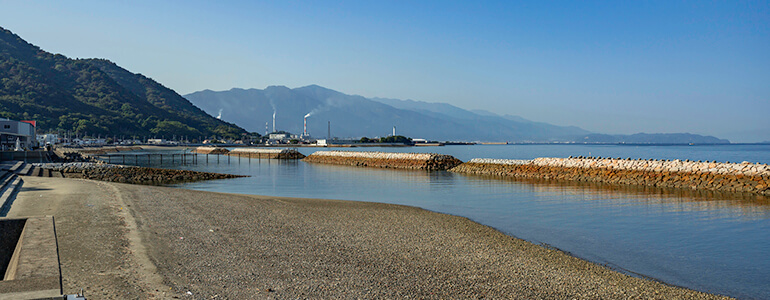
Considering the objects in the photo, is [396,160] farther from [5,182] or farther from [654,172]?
[5,182]

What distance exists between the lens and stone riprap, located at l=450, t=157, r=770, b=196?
28.2 m

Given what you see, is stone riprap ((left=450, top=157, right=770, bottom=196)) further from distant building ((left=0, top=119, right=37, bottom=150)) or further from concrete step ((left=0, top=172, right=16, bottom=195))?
distant building ((left=0, top=119, right=37, bottom=150))

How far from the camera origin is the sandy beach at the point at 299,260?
705cm

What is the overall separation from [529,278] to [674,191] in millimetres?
23840

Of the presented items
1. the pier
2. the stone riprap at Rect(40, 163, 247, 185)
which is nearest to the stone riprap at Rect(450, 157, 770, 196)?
the stone riprap at Rect(40, 163, 247, 185)

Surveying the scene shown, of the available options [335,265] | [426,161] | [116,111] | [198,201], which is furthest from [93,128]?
[335,265]

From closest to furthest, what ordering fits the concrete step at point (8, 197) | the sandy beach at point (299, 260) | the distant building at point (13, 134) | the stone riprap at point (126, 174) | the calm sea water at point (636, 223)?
the sandy beach at point (299, 260) → the calm sea water at point (636, 223) → the concrete step at point (8, 197) → the stone riprap at point (126, 174) → the distant building at point (13, 134)

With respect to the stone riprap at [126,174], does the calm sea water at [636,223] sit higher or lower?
lower

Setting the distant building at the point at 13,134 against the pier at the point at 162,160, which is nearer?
the distant building at the point at 13,134

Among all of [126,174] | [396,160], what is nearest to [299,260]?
[126,174]

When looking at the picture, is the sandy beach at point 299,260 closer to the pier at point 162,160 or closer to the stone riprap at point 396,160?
the stone riprap at point 396,160

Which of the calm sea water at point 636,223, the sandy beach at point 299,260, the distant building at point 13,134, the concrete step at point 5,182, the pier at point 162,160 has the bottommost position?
the calm sea water at point 636,223

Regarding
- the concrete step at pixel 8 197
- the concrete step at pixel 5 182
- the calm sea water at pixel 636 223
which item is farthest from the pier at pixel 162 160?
the concrete step at pixel 8 197

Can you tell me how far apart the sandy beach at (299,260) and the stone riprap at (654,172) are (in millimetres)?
A: 22334
